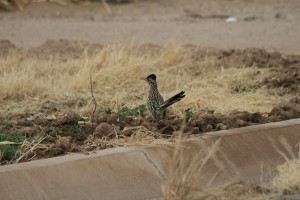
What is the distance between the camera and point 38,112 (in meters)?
12.2

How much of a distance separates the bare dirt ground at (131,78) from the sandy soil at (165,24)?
30mm

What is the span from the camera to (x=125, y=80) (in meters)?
14.4

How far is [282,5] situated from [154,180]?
745 inches

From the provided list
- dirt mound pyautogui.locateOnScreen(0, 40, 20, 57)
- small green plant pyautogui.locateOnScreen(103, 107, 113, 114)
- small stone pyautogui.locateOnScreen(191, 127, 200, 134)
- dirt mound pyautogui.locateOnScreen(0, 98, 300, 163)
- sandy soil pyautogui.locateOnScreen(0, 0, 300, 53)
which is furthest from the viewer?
sandy soil pyautogui.locateOnScreen(0, 0, 300, 53)

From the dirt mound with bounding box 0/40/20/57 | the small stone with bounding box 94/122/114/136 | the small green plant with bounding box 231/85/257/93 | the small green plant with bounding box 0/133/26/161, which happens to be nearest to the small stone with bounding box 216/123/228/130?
the small stone with bounding box 94/122/114/136

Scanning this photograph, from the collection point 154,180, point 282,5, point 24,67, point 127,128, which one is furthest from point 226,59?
point 282,5

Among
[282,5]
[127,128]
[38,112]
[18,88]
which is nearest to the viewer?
[127,128]

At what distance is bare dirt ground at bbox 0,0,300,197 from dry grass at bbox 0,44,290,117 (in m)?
0.02

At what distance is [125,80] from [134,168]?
519cm

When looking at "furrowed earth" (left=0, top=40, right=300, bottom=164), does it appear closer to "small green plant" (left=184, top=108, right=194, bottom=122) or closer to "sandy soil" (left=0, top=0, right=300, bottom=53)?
"small green plant" (left=184, top=108, right=194, bottom=122)

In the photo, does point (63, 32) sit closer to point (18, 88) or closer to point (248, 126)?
point (18, 88)

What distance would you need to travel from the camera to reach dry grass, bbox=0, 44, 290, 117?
42.0ft

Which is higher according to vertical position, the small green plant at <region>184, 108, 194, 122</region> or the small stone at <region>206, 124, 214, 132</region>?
the small green plant at <region>184, 108, 194, 122</region>

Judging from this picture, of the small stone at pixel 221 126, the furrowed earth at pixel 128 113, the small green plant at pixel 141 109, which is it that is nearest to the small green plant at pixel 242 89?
the furrowed earth at pixel 128 113
